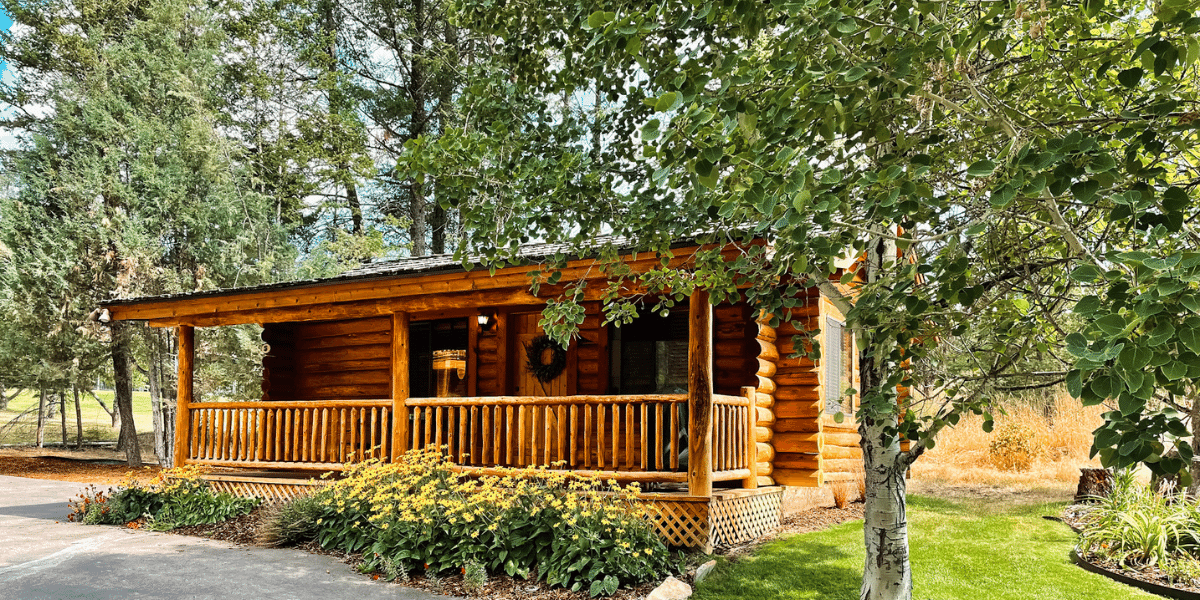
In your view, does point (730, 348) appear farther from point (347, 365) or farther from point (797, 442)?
point (347, 365)

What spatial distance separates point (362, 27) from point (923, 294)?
2151 cm

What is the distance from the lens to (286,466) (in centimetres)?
1070

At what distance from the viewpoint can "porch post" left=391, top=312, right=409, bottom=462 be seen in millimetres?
9918

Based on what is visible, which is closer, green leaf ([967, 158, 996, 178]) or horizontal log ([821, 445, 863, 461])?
green leaf ([967, 158, 996, 178])

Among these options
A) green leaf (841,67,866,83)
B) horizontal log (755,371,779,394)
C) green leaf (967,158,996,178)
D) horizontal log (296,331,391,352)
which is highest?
green leaf (841,67,866,83)

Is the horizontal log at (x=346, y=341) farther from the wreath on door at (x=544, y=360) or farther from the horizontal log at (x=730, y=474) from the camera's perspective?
the horizontal log at (x=730, y=474)

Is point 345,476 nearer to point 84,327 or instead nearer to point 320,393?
point 320,393

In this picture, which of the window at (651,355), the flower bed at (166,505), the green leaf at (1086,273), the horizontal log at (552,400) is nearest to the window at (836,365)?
the window at (651,355)

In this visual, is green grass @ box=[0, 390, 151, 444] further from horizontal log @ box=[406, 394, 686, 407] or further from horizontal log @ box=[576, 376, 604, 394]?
horizontal log @ box=[576, 376, 604, 394]

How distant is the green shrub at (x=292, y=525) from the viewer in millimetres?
8969

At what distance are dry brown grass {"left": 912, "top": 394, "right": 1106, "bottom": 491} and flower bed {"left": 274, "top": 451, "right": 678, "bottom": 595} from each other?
812 centimetres

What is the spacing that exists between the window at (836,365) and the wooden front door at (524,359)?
12.3 feet

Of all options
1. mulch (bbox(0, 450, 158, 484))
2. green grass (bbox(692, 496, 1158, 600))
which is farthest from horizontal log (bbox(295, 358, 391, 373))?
green grass (bbox(692, 496, 1158, 600))

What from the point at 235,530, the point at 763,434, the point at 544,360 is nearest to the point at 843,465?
the point at 763,434
